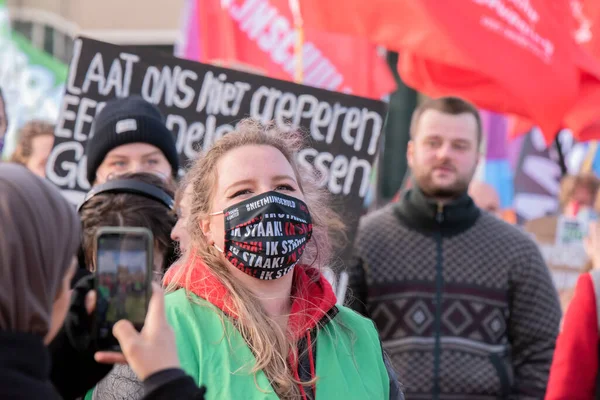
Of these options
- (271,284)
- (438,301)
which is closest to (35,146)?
(438,301)

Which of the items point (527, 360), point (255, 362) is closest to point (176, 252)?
point (255, 362)

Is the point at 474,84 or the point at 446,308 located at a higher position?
the point at 474,84

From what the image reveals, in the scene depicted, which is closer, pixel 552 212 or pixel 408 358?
pixel 408 358

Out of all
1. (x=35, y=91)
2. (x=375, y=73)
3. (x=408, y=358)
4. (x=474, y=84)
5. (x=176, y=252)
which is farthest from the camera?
(x=35, y=91)

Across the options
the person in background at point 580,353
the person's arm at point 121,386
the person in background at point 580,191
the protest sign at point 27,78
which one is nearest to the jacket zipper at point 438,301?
the person in background at point 580,353

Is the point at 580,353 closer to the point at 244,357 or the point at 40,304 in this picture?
the point at 244,357

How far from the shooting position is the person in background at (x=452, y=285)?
4.57 metres

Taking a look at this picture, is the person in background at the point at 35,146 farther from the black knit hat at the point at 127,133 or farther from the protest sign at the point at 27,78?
the protest sign at the point at 27,78

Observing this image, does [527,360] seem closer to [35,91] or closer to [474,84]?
[474,84]

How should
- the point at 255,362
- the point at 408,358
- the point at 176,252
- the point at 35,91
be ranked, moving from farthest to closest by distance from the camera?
1. the point at 35,91
2. the point at 408,358
3. the point at 176,252
4. the point at 255,362

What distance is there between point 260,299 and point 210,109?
2.07 meters

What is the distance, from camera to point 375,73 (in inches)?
324

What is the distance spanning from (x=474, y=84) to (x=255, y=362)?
442 centimetres

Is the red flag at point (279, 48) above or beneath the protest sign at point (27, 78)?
above
